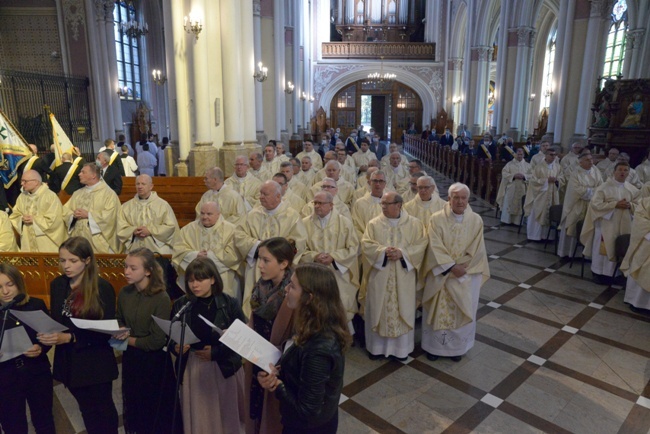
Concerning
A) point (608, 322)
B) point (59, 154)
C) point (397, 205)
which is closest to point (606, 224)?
point (608, 322)

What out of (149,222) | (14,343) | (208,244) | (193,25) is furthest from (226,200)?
(193,25)

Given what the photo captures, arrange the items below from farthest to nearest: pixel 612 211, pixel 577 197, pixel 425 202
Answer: pixel 577 197 < pixel 612 211 < pixel 425 202

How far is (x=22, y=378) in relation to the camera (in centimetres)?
302

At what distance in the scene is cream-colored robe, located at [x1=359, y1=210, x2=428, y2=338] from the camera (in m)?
4.60

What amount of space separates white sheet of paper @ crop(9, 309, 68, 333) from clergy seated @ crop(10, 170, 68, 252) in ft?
9.91

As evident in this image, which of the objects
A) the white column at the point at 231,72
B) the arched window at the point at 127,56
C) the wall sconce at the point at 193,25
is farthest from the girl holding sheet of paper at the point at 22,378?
the arched window at the point at 127,56

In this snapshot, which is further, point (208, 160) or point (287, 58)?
point (287, 58)

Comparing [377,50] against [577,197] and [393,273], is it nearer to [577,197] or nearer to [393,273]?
[577,197]

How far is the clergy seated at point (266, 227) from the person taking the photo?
4684mm

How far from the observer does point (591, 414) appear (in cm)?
392

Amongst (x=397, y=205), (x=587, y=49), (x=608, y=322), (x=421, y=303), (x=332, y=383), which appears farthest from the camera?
(x=587, y=49)

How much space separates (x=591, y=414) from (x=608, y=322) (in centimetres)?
223

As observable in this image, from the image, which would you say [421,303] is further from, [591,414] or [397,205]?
[591,414]

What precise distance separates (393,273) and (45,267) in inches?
145
